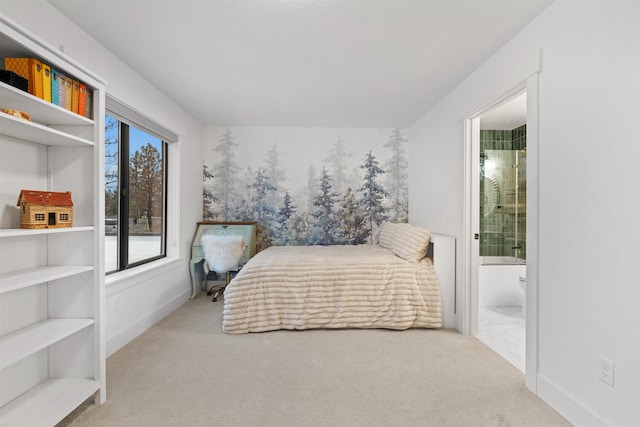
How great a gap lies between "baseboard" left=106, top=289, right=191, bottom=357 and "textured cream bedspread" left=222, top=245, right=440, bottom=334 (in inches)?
30.0

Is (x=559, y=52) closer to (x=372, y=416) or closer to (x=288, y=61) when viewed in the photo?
Result: (x=288, y=61)

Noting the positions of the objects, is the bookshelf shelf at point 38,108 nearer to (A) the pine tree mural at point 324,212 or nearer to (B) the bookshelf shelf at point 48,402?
(B) the bookshelf shelf at point 48,402

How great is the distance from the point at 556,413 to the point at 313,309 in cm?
186

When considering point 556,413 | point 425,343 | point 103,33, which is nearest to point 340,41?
point 103,33

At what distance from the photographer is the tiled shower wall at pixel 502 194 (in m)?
4.66

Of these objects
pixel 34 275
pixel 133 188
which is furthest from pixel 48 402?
pixel 133 188

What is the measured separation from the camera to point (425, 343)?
8.83ft

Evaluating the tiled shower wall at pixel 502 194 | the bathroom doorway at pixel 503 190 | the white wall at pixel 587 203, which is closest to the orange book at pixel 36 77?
the white wall at pixel 587 203

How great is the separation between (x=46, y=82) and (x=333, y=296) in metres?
2.54

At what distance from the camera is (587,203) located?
63.5 inches

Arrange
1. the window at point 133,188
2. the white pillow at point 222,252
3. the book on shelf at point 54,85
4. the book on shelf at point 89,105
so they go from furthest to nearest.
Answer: the white pillow at point 222,252, the window at point 133,188, the book on shelf at point 89,105, the book on shelf at point 54,85

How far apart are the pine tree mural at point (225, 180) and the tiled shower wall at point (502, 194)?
3.77m

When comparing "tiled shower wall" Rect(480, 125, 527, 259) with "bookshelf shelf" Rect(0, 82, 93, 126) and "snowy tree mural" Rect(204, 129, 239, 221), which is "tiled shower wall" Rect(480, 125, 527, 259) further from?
"bookshelf shelf" Rect(0, 82, 93, 126)

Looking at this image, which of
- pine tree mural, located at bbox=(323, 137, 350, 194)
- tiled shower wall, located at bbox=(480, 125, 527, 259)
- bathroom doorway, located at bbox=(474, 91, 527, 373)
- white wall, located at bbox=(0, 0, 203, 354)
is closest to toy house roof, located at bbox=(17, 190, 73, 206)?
white wall, located at bbox=(0, 0, 203, 354)
